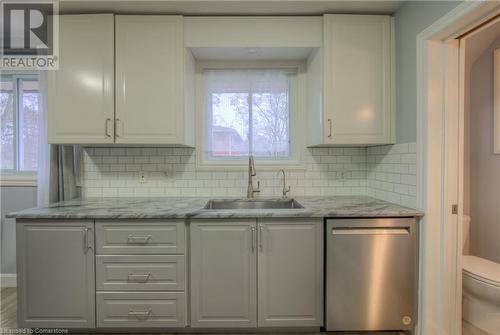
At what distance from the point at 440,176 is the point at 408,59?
2.73 ft

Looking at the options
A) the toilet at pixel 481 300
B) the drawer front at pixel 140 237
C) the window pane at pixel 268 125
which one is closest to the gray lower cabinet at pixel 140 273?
the drawer front at pixel 140 237

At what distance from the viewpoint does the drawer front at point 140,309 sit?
5.84 feet

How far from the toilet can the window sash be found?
3.73m

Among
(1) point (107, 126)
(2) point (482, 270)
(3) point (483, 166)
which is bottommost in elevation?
(2) point (482, 270)

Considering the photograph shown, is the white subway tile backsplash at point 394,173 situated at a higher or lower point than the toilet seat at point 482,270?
higher

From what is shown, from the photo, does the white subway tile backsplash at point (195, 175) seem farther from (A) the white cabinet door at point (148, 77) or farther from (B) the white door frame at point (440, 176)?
(B) the white door frame at point (440, 176)

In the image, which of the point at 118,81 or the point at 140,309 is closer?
the point at 140,309

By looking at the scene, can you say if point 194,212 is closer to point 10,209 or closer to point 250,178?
point 250,178

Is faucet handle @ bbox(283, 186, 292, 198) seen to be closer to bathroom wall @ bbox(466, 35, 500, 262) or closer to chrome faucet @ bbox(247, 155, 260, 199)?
chrome faucet @ bbox(247, 155, 260, 199)

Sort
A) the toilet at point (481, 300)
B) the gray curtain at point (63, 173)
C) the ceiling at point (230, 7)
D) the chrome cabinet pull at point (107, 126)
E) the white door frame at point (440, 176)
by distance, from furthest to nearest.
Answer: the gray curtain at point (63, 173) → the chrome cabinet pull at point (107, 126) → the ceiling at point (230, 7) → the toilet at point (481, 300) → the white door frame at point (440, 176)

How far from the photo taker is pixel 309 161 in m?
2.51

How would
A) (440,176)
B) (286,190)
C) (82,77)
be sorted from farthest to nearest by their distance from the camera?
1. (286,190)
2. (82,77)
3. (440,176)

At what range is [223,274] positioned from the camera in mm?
1778

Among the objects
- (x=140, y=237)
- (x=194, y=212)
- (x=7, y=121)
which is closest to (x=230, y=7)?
(x=194, y=212)
